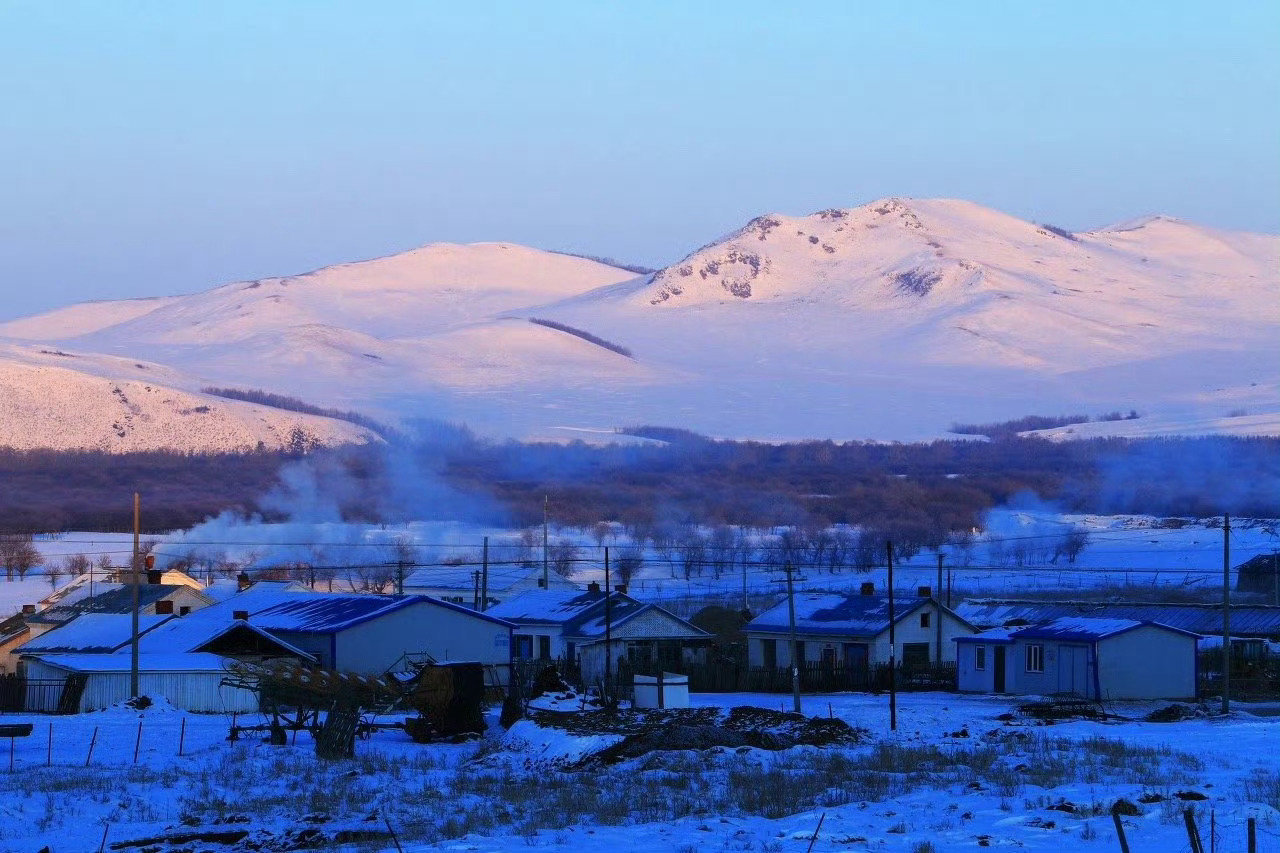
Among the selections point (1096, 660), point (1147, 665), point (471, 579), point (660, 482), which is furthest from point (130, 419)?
point (1147, 665)

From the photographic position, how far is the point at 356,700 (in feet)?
85.3

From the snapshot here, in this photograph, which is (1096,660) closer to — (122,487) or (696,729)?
(696,729)

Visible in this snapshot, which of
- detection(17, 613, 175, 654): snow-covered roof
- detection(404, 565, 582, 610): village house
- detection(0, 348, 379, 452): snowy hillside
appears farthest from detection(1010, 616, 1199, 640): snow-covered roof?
detection(0, 348, 379, 452): snowy hillside

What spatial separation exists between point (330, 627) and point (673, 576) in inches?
1904

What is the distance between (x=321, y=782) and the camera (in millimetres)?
21344

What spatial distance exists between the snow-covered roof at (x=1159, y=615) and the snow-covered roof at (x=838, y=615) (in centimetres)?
324

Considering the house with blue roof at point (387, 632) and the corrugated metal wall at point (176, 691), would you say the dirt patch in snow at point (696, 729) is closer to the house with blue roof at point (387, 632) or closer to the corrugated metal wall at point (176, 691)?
the corrugated metal wall at point (176, 691)

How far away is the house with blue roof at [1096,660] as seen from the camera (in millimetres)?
39500

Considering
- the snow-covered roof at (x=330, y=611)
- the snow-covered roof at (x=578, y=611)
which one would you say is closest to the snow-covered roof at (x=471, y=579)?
the snow-covered roof at (x=578, y=611)

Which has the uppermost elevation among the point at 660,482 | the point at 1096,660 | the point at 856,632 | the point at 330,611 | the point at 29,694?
the point at 660,482

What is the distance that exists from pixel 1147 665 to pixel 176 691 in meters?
21.1

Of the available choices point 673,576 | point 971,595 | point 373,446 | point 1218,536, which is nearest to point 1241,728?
point 971,595

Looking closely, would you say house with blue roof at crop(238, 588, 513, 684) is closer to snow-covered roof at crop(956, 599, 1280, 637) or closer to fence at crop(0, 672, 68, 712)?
fence at crop(0, 672, 68, 712)

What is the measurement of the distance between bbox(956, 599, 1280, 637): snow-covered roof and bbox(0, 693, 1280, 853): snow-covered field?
760 inches
